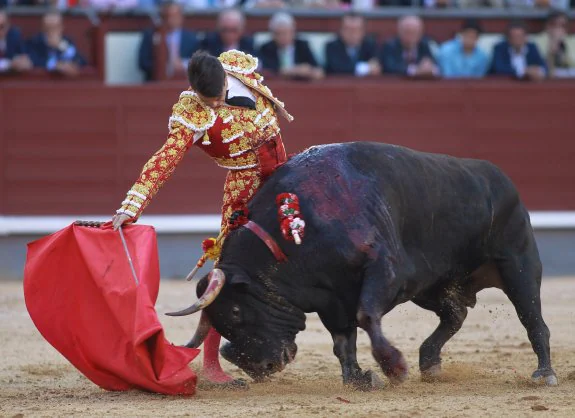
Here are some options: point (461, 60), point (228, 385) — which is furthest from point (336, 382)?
point (461, 60)

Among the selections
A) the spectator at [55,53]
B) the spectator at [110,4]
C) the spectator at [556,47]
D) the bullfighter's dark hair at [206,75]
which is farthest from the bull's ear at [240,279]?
the spectator at [556,47]

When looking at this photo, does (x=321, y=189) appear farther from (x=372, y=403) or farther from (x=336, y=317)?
(x=372, y=403)

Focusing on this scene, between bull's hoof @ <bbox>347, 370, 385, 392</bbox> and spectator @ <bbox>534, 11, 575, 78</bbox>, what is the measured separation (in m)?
5.12

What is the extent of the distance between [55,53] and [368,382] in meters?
4.70

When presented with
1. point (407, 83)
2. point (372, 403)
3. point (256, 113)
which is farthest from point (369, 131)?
point (372, 403)

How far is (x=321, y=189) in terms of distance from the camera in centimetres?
442

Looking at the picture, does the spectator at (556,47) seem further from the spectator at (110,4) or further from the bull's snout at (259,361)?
the bull's snout at (259,361)

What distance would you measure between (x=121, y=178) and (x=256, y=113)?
13.4 feet

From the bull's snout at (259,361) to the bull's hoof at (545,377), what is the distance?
3.34 ft

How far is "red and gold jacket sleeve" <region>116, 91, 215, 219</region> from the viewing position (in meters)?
4.37

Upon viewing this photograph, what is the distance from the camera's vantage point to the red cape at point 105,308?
4.34 m

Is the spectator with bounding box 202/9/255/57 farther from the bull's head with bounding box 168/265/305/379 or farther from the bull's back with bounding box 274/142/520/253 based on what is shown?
the bull's head with bounding box 168/265/305/379

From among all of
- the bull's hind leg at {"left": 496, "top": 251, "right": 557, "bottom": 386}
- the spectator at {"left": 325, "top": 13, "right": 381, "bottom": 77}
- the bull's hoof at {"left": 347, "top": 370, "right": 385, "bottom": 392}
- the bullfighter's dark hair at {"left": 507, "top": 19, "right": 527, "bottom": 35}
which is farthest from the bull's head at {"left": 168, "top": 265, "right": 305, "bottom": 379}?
the bullfighter's dark hair at {"left": 507, "top": 19, "right": 527, "bottom": 35}

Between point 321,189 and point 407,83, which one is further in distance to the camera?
point 407,83
